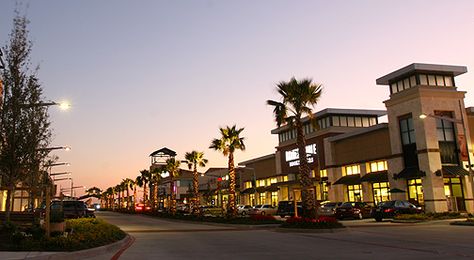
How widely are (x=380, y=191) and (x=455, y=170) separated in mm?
9851

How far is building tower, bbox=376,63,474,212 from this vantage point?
41406 millimetres

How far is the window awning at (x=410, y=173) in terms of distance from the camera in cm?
4172

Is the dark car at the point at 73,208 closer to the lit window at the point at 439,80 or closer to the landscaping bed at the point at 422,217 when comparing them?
the landscaping bed at the point at 422,217

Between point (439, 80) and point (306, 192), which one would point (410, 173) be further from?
point (306, 192)

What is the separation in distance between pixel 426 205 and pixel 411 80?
12.8 meters

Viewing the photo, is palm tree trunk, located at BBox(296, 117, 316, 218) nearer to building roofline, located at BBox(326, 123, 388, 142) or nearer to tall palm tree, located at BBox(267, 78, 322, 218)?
tall palm tree, located at BBox(267, 78, 322, 218)

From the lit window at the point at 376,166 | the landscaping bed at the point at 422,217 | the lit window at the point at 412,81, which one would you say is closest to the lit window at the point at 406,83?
the lit window at the point at 412,81

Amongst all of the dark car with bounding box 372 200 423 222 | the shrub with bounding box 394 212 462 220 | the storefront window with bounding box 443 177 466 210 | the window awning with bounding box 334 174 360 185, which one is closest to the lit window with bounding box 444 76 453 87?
the storefront window with bounding box 443 177 466 210

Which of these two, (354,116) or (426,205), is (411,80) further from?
(354,116)

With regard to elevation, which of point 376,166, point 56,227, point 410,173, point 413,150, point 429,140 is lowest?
point 56,227

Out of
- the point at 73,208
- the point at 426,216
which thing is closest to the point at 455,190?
the point at 426,216

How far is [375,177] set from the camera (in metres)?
48.7

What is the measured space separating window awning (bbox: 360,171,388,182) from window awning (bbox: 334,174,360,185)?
112 centimetres

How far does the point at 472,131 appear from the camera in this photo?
44406 mm
